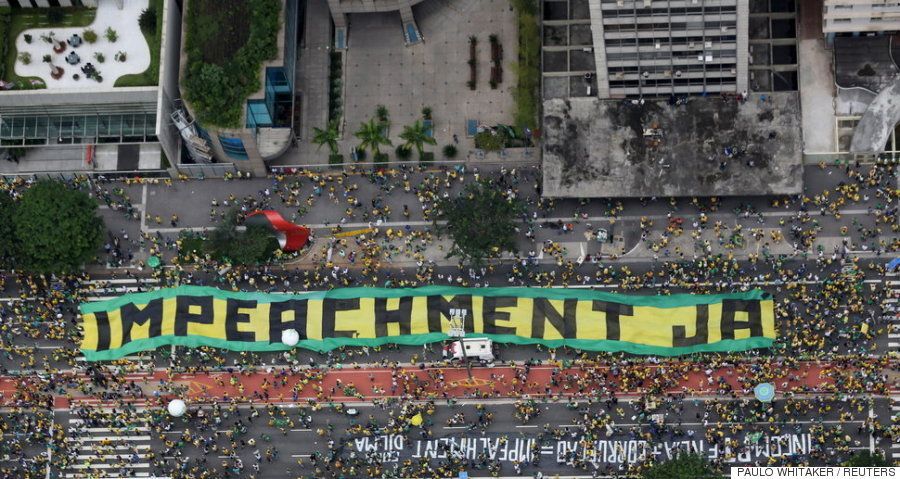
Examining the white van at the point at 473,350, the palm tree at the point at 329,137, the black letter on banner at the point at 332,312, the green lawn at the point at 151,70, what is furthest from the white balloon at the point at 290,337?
the green lawn at the point at 151,70

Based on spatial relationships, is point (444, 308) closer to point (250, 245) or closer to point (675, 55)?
point (250, 245)

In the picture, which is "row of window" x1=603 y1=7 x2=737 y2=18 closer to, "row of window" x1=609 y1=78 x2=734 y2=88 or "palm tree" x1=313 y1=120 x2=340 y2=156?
"row of window" x1=609 y1=78 x2=734 y2=88

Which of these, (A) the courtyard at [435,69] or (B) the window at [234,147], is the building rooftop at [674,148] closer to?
(A) the courtyard at [435,69]

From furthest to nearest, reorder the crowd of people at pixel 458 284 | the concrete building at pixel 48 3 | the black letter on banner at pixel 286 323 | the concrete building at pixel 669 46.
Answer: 1. the concrete building at pixel 48 3
2. the black letter on banner at pixel 286 323
3. the crowd of people at pixel 458 284
4. the concrete building at pixel 669 46

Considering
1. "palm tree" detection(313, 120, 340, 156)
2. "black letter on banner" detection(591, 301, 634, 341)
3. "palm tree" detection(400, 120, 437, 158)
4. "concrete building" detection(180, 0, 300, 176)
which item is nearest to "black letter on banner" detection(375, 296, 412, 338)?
"palm tree" detection(400, 120, 437, 158)

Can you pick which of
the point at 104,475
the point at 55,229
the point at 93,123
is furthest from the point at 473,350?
the point at 93,123

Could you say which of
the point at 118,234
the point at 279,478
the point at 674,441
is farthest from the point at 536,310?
the point at 118,234
